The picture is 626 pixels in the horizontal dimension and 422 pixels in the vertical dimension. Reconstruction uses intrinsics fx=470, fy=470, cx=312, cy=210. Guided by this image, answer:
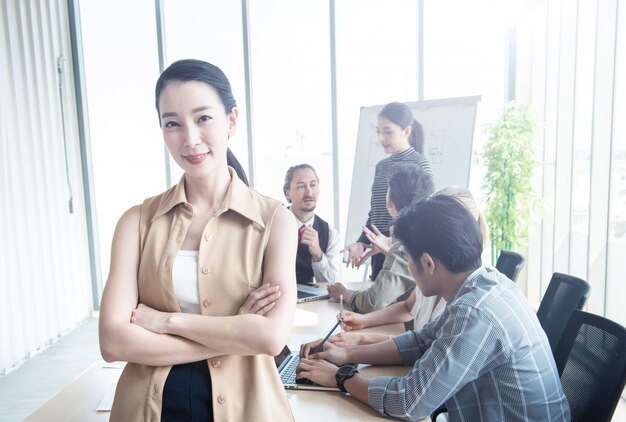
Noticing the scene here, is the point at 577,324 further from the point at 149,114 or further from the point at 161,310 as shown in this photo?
the point at 149,114

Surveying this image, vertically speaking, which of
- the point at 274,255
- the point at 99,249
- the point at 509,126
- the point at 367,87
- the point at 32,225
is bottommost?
the point at 99,249

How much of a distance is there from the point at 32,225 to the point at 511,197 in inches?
168

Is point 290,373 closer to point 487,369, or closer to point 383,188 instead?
point 487,369

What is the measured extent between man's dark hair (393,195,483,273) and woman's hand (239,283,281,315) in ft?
1.80

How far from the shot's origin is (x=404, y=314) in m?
2.10

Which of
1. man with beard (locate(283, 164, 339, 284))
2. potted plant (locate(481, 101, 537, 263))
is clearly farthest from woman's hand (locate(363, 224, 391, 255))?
potted plant (locate(481, 101, 537, 263))

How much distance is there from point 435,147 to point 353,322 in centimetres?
219

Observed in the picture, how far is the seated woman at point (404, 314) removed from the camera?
5.75 feet

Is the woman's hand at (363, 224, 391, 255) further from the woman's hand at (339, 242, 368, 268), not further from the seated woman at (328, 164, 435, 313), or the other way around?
the seated woman at (328, 164, 435, 313)

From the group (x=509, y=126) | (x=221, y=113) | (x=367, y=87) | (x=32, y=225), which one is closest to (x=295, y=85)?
(x=367, y=87)

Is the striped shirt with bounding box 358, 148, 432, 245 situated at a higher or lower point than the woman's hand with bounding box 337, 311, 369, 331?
higher

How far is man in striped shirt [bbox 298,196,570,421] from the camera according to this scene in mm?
1229

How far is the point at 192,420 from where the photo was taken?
1002 mm

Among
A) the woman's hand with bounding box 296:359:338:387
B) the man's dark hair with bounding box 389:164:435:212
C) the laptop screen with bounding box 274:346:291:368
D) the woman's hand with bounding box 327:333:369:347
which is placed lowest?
the laptop screen with bounding box 274:346:291:368
